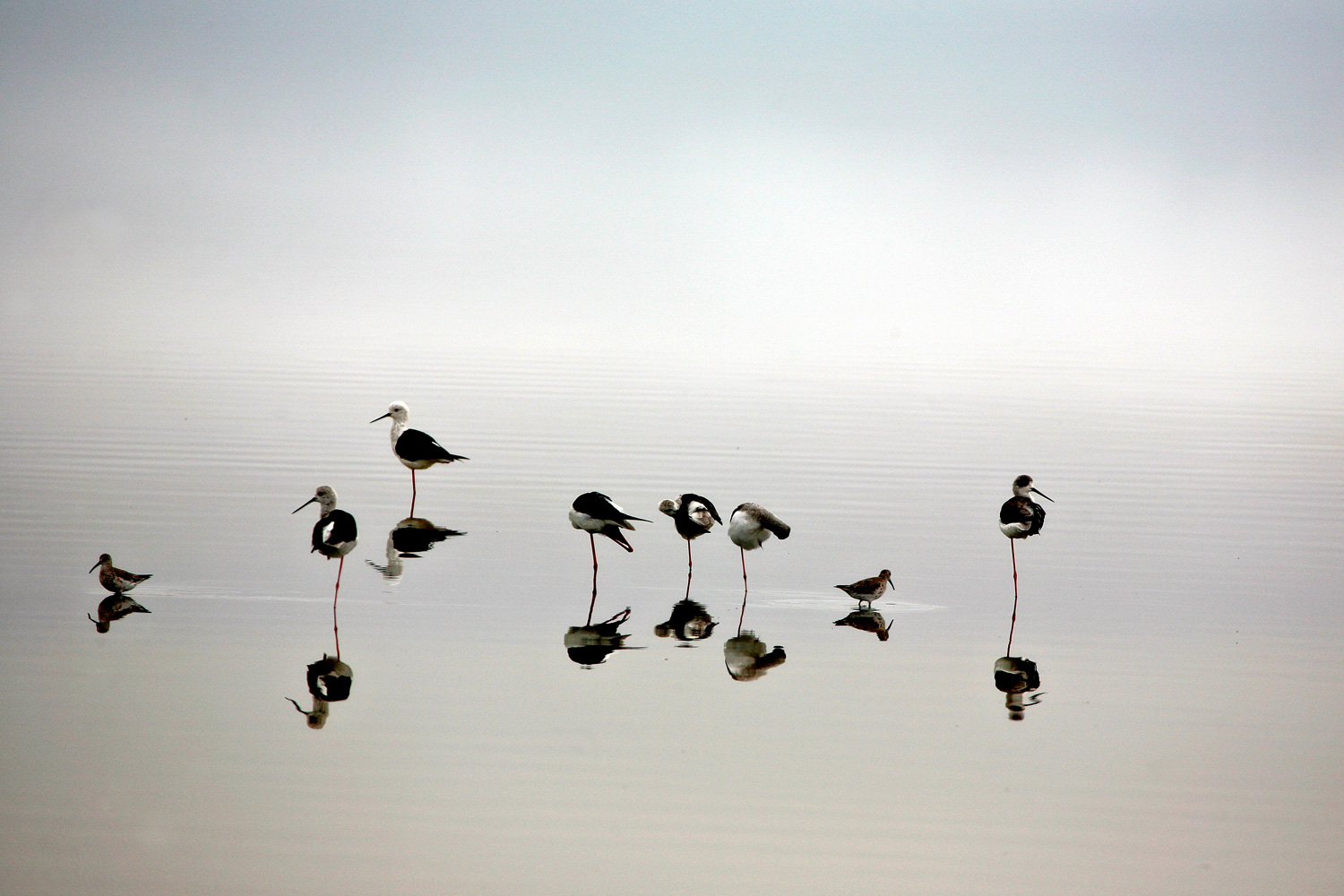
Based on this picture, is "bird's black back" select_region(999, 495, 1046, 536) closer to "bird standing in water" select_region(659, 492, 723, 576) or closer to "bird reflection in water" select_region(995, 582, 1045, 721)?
"bird reflection in water" select_region(995, 582, 1045, 721)

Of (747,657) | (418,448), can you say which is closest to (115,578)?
(747,657)

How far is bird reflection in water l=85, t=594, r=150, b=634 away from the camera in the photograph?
747cm

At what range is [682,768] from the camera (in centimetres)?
589

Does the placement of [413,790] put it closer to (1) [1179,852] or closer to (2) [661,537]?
(1) [1179,852]

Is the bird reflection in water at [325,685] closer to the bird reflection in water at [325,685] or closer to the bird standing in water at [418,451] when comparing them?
the bird reflection in water at [325,685]

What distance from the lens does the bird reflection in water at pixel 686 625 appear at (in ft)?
25.2

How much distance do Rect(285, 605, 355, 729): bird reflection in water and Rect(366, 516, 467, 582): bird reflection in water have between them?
1.84 meters

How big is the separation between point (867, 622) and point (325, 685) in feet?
10.00

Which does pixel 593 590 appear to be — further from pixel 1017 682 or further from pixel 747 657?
pixel 1017 682

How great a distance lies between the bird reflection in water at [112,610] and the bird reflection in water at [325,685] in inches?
50.0

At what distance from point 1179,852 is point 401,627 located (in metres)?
4.10

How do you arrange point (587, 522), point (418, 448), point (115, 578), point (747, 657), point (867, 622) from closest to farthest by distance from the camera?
1. point (747, 657)
2. point (115, 578)
3. point (867, 622)
4. point (587, 522)
5. point (418, 448)

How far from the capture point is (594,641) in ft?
24.8

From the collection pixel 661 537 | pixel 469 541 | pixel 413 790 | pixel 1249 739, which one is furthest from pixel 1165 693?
pixel 469 541
